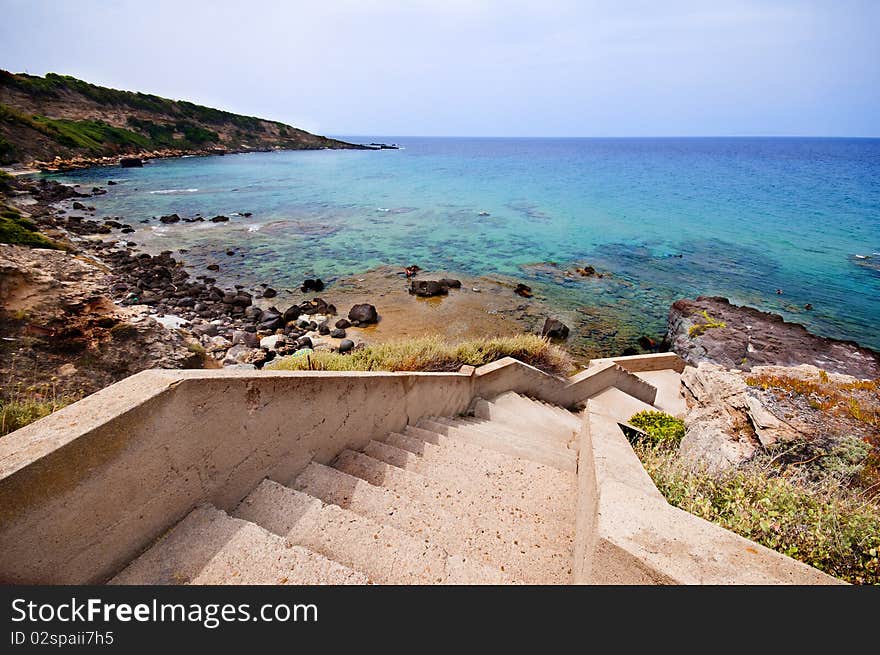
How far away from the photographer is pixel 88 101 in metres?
68.4

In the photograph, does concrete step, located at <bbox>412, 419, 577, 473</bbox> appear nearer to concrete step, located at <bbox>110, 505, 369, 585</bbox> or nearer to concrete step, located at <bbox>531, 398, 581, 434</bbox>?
concrete step, located at <bbox>531, 398, 581, 434</bbox>

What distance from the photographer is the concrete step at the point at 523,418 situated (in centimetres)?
678

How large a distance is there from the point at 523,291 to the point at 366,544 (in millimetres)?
17078

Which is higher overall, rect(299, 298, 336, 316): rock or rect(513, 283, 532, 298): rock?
rect(299, 298, 336, 316): rock

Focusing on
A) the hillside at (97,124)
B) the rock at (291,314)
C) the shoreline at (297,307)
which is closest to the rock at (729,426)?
the shoreline at (297,307)

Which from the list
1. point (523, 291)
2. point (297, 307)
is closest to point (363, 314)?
point (297, 307)

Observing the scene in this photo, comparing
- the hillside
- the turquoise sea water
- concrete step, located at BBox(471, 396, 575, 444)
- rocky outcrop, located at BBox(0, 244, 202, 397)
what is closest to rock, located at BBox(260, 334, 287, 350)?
rocky outcrop, located at BBox(0, 244, 202, 397)

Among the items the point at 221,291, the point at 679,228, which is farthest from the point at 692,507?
the point at 679,228

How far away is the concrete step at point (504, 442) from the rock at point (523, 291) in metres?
13.3

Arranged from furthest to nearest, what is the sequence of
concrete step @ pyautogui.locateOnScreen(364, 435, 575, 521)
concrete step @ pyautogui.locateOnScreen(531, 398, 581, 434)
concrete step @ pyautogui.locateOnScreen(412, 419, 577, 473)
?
concrete step @ pyautogui.locateOnScreen(531, 398, 581, 434) < concrete step @ pyautogui.locateOnScreen(412, 419, 577, 473) < concrete step @ pyautogui.locateOnScreen(364, 435, 575, 521)

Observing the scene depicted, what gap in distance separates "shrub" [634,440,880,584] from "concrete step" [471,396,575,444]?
3.26 m

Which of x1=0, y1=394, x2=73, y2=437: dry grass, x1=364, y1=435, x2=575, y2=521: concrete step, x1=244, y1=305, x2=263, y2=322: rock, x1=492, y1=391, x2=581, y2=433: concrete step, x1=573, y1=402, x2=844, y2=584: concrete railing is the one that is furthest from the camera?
x1=244, y1=305, x2=263, y2=322: rock

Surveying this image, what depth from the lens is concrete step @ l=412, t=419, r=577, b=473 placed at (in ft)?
16.0
